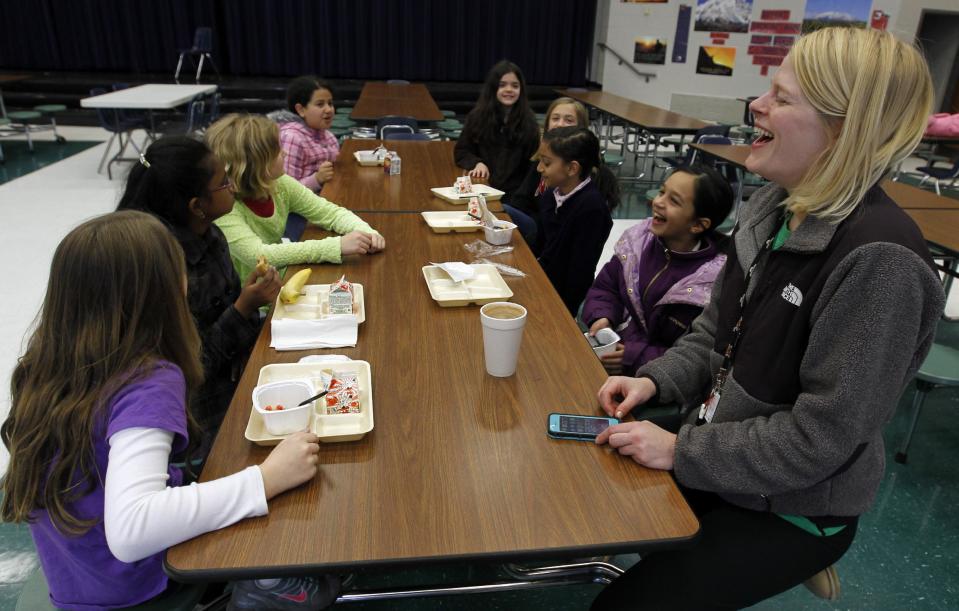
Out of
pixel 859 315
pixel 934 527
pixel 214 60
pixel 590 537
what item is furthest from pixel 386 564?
pixel 214 60

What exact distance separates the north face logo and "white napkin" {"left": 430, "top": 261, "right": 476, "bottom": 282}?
922 mm

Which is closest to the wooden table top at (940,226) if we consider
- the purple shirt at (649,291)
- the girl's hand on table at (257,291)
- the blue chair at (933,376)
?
the blue chair at (933,376)

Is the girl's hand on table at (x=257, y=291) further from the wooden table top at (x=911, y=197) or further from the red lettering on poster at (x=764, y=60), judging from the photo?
the red lettering on poster at (x=764, y=60)

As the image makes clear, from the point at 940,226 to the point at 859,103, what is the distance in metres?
2.69

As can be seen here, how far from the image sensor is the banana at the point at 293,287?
1616 mm

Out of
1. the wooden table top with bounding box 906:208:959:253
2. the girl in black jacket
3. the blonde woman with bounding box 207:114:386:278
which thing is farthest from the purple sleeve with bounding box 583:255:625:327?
the girl in black jacket

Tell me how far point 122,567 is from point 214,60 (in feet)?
41.5

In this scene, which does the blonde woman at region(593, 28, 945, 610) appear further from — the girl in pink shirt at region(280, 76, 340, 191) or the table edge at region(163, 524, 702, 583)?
the girl in pink shirt at region(280, 76, 340, 191)

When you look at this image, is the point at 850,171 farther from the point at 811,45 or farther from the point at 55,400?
the point at 55,400

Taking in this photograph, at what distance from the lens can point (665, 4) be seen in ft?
32.3

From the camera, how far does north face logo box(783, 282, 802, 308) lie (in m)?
1.02

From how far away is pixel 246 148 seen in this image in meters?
2.05

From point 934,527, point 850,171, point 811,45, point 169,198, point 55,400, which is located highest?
point 811,45

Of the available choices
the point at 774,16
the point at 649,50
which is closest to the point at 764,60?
the point at 774,16
